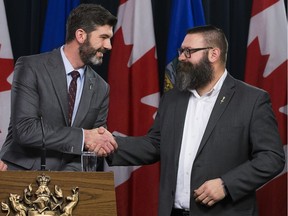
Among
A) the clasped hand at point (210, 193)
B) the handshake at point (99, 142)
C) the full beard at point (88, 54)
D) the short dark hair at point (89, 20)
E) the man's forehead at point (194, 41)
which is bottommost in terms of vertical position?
the clasped hand at point (210, 193)

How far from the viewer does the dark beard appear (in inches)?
162

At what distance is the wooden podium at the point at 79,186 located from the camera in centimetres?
312

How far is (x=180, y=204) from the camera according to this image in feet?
12.8

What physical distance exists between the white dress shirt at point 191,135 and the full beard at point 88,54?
2.25 ft

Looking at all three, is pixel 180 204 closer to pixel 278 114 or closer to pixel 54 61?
pixel 54 61

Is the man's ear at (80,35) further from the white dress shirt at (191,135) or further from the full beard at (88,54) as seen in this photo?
the white dress shirt at (191,135)

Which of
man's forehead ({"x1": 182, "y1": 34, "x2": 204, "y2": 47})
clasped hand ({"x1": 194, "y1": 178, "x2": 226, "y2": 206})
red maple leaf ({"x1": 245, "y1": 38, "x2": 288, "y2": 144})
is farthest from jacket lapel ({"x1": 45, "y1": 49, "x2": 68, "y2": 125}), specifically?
red maple leaf ({"x1": 245, "y1": 38, "x2": 288, "y2": 144})

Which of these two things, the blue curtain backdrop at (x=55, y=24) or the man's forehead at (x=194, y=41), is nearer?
the man's forehead at (x=194, y=41)

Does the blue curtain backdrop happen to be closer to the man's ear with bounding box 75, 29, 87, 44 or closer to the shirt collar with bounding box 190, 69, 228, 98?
the man's ear with bounding box 75, 29, 87, 44

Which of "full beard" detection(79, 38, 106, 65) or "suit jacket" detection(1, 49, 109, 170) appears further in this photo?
"full beard" detection(79, 38, 106, 65)

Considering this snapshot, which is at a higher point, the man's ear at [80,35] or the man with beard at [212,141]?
the man's ear at [80,35]

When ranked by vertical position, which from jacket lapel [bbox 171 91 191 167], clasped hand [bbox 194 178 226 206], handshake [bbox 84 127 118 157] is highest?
jacket lapel [bbox 171 91 191 167]

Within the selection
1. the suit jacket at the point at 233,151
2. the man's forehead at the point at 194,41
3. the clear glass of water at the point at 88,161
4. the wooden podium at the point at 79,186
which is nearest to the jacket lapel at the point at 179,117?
the suit jacket at the point at 233,151

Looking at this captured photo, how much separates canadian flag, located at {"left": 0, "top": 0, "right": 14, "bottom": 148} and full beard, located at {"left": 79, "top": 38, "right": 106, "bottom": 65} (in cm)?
113
